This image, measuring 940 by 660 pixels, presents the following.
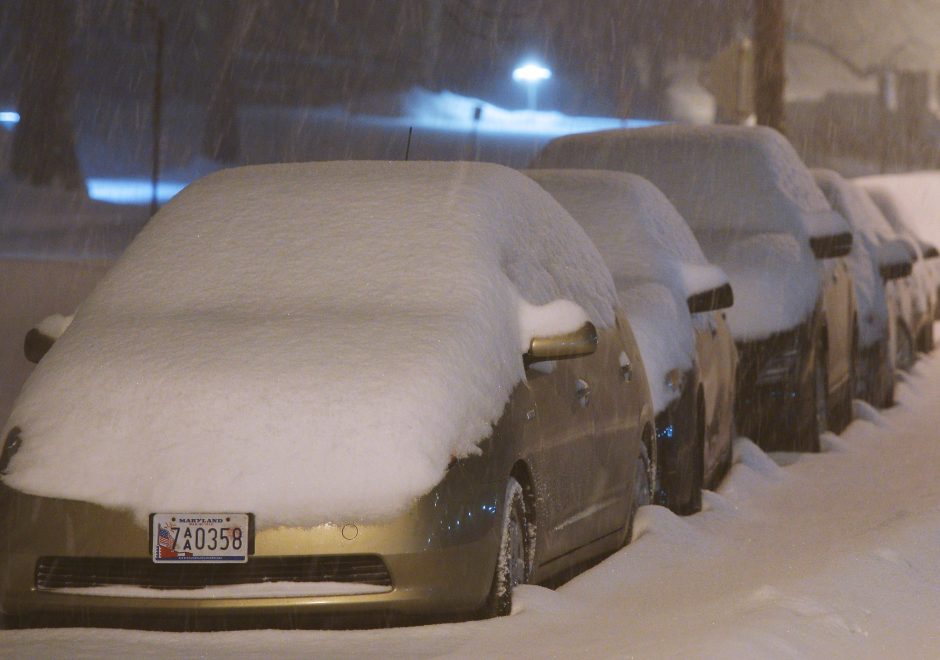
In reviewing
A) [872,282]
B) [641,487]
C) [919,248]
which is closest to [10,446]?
[641,487]

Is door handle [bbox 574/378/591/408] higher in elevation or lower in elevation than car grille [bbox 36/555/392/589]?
higher

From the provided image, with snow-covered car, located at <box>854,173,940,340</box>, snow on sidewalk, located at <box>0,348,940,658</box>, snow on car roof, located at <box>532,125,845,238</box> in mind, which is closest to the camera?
snow on sidewalk, located at <box>0,348,940,658</box>

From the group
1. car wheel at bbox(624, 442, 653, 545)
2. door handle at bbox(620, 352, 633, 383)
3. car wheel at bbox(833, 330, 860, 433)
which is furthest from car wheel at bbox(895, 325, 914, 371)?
door handle at bbox(620, 352, 633, 383)

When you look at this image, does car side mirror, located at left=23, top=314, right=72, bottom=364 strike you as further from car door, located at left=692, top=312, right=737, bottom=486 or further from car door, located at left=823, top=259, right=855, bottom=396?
car door, located at left=823, top=259, right=855, bottom=396

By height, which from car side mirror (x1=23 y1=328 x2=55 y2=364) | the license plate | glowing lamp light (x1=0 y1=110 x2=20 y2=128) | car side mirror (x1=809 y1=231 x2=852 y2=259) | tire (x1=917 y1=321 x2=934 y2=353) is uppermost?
glowing lamp light (x1=0 y1=110 x2=20 y2=128)

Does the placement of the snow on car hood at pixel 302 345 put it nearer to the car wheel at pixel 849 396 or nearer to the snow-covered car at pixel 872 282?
the car wheel at pixel 849 396

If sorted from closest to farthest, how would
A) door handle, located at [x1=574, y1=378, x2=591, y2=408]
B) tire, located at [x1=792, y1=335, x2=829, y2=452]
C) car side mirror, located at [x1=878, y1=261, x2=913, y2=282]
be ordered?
1. door handle, located at [x1=574, y1=378, x2=591, y2=408]
2. tire, located at [x1=792, y1=335, x2=829, y2=452]
3. car side mirror, located at [x1=878, y1=261, x2=913, y2=282]

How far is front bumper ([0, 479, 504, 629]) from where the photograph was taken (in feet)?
18.7

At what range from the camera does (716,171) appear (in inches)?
499

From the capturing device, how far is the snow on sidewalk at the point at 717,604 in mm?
5531

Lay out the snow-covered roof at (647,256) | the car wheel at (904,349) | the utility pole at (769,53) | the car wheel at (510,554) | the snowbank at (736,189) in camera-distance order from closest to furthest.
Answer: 1. the car wheel at (510,554)
2. the snow-covered roof at (647,256)
3. the snowbank at (736,189)
4. the car wheel at (904,349)
5. the utility pole at (769,53)

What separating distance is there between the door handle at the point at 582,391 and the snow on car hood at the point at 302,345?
0.31 m

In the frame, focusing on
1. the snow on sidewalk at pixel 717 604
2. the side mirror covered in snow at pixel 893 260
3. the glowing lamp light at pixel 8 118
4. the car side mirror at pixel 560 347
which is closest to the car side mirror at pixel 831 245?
Result: the side mirror covered in snow at pixel 893 260

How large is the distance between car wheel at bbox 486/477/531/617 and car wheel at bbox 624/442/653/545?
1.44m
